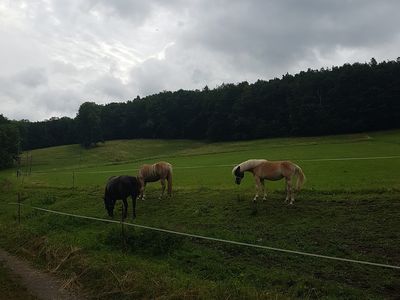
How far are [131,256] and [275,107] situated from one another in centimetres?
8349

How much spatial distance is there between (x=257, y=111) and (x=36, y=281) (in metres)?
87.6

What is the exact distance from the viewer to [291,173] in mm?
16953

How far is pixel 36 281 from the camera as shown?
38.1 feet

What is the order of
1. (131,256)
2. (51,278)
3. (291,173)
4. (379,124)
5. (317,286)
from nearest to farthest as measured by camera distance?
(317,286)
(51,278)
(131,256)
(291,173)
(379,124)

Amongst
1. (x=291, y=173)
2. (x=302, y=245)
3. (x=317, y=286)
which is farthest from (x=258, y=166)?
(x=317, y=286)

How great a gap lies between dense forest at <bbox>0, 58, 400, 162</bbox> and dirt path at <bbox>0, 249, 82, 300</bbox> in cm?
7244

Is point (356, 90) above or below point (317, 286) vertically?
above

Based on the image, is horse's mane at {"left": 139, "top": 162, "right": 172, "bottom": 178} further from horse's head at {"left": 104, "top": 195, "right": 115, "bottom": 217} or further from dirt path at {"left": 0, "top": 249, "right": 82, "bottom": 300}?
dirt path at {"left": 0, "top": 249, "right": 82, "bottom": 300}

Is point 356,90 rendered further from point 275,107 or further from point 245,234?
point 245,234

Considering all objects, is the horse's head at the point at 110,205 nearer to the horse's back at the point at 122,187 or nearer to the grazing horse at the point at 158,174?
the horse's back at the point at 122,187

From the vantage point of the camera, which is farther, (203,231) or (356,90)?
(356,90)

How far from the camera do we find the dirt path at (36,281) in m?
10.5

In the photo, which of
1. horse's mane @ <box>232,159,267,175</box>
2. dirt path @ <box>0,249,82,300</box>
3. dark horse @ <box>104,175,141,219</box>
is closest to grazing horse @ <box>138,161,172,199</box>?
dark horse @ <box>104,175,141,219</box>

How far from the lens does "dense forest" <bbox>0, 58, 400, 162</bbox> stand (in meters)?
78.3
